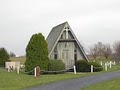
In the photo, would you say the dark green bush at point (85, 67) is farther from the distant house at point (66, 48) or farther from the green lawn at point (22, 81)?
the green lawn at point (22, 81)

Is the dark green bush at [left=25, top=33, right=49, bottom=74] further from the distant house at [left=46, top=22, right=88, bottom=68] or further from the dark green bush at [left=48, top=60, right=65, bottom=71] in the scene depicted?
the distant house at [left=46, top=22, right=88, bottom=68]

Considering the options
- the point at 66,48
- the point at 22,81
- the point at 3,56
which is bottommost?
the point at 22,81

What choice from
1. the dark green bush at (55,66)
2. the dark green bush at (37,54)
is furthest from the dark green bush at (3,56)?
the dark green bush at (55,66)

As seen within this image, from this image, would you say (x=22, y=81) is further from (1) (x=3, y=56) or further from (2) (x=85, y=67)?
(1) (x=3, y=56)

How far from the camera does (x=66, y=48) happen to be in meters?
41.7

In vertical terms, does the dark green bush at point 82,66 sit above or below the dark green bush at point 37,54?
below

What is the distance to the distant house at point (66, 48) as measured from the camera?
40531 mm

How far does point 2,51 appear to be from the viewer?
58.1 meters

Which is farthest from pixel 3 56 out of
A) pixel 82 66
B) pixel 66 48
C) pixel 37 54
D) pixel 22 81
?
pixel 22 81

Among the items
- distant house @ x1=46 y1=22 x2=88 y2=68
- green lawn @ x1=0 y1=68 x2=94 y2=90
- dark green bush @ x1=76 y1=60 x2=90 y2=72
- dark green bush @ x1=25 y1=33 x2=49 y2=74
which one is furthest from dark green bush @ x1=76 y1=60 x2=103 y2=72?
green lawn @ x1=0 y1=68 x2=94 y2=90

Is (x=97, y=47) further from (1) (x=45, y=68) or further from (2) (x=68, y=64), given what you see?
(1) (x=45, y=68)

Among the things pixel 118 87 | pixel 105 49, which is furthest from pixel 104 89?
pixel 105 49

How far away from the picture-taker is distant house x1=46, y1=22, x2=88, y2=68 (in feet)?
133

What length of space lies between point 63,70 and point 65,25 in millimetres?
6976
